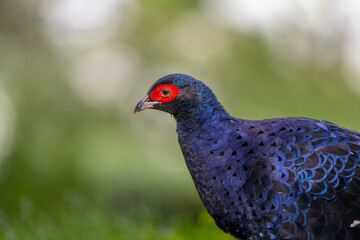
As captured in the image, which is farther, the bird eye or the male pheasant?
the bird eye

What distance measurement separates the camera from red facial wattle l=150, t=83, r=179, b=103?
10.2 feet

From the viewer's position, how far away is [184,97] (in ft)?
10.1

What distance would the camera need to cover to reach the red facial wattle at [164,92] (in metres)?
3.09

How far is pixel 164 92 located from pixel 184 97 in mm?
171

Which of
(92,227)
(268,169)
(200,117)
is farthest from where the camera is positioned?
(92,227)

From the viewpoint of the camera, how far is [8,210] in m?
6.08

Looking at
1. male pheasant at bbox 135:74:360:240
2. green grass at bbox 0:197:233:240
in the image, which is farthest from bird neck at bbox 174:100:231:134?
green grass at bbox 0:197:233:240

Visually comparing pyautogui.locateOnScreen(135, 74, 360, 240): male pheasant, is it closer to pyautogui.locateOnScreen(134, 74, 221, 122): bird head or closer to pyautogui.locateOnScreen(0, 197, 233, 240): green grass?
pyautogui.locateOnScreen(134, 74, 221, 122): bird head

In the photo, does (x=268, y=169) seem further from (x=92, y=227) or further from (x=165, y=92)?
(x=92, y=227)

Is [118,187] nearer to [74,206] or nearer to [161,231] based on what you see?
[74,206]

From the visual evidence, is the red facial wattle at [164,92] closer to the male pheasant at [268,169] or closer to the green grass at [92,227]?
the male pheasant at [268,169]

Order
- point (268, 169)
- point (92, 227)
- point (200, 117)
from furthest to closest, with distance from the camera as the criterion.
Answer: point (92, 227) → point (200, 117) → point (268, 169)

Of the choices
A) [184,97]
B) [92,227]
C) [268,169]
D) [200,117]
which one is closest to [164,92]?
[184,97]

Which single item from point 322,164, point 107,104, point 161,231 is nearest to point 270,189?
point 322,164
